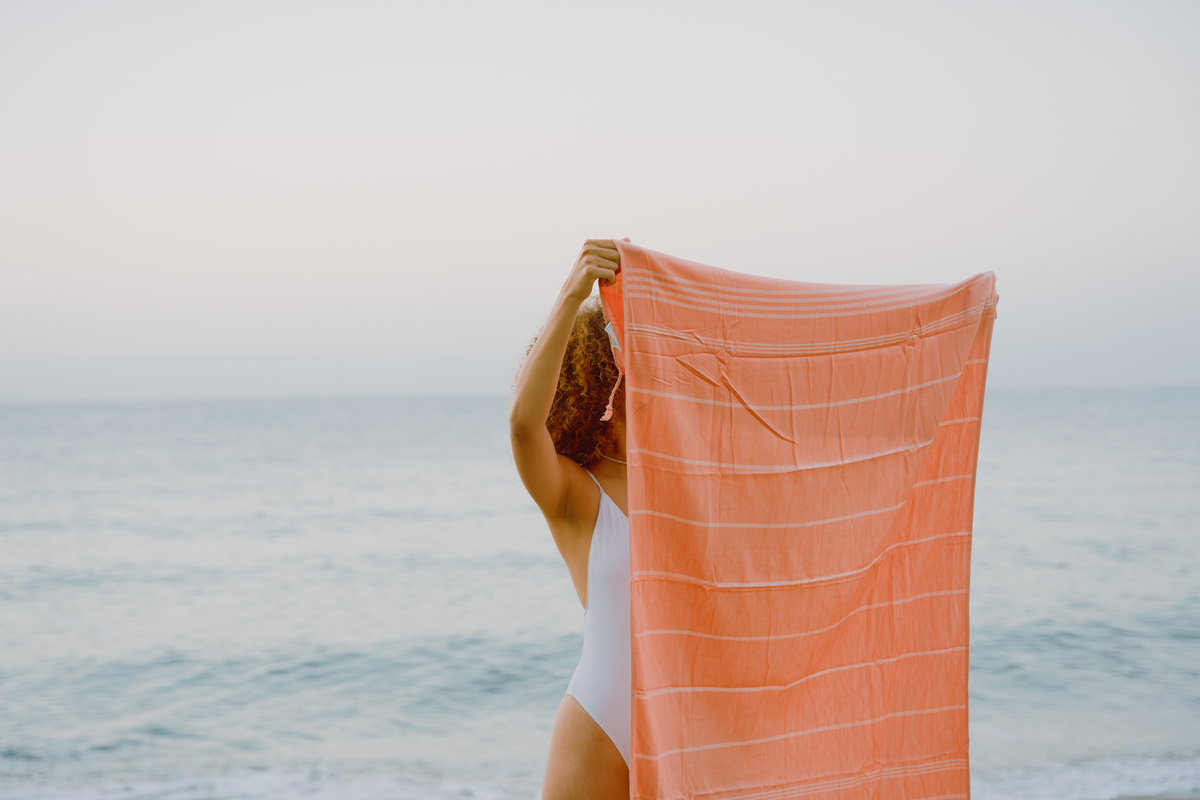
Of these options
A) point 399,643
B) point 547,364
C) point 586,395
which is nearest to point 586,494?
point 586,395

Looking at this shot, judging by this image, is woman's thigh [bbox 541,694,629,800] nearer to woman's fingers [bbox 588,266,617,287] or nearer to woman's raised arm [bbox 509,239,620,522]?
woman's raised arm [bbox 509,239,620,522]

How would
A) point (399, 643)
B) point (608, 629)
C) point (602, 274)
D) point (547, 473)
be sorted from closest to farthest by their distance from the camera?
point (602, 274) → point (547, 473) → point (608, 629) → point (399, 643)

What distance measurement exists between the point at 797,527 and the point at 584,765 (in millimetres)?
740

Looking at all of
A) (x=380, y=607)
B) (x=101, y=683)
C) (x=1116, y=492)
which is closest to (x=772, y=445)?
(x=101, y=683)

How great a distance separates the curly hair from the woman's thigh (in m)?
0.63

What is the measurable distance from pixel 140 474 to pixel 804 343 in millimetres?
32617

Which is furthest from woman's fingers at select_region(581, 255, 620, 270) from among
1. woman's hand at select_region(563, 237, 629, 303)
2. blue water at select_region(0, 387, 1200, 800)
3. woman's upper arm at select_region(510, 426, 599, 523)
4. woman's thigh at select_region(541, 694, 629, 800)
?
blue water at select_region(0, 387, 1200, 800)

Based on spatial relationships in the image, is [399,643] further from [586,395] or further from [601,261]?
[601,261]

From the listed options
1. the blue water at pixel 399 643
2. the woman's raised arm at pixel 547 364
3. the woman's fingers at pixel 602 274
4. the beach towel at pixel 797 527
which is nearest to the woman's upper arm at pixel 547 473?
the woman's raised arm at pixel 547 364

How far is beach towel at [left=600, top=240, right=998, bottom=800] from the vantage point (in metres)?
1.75

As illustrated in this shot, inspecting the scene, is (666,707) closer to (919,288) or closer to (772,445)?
(772,445)

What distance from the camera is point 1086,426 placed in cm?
4469

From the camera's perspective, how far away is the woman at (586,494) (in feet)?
5.77

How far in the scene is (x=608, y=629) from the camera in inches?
79.4
